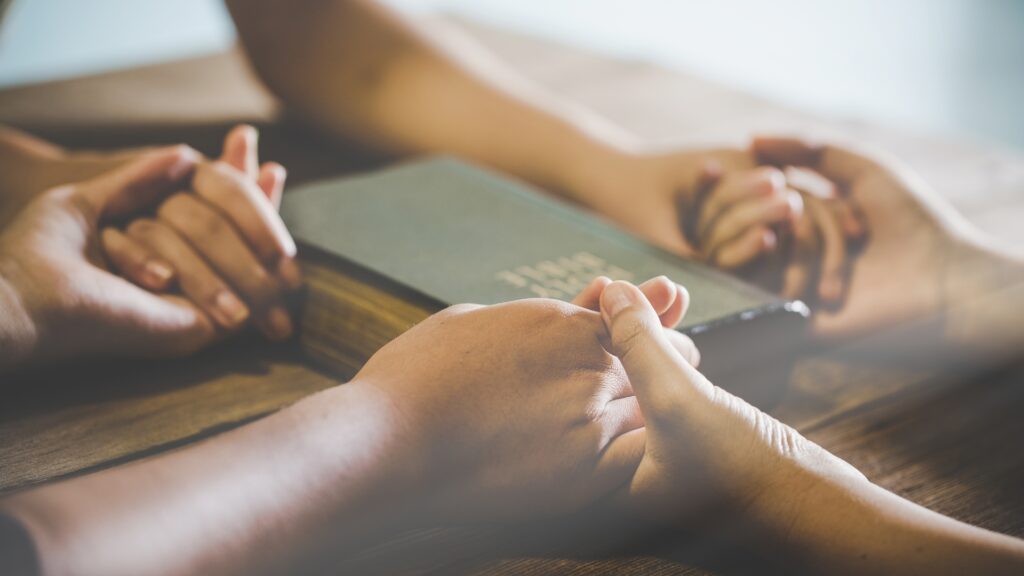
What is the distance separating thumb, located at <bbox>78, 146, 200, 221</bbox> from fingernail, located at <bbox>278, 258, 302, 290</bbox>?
90 millimetres

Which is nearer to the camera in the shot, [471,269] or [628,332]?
[628,332]

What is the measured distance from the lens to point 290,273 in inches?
19.8

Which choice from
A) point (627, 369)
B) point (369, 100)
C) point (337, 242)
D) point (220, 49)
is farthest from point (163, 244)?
point (220, 49)

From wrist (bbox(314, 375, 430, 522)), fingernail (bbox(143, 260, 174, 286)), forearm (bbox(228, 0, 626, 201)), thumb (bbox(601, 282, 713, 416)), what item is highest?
thumb (bbox(601, 282, 713, 416))

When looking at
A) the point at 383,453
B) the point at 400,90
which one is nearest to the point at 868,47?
the point at 400,90

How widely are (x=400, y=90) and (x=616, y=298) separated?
552mm

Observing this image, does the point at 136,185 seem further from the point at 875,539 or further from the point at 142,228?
the point at 875,539

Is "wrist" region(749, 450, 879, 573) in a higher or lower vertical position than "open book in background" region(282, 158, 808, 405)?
higher

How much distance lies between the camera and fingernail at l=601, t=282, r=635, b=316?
37 centimetres

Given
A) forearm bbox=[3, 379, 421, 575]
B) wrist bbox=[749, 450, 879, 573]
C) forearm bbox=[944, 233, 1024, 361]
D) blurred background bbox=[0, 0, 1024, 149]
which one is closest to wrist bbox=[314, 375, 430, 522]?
forearm bbox=[3, 379, 421, 575]

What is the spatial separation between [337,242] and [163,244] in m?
0.09

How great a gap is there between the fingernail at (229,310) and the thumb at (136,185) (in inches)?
3.2

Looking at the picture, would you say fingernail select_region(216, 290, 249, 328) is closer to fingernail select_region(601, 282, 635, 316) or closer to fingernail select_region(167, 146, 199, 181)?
fingernail select_region(167, 146, 199, 181)

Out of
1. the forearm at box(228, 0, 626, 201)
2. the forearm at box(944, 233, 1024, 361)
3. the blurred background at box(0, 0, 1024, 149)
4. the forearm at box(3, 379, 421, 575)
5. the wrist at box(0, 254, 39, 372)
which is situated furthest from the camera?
the blurred background at box(0, 0, 1024, 149)
